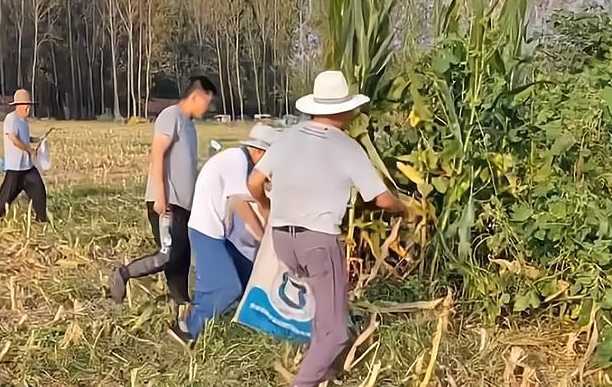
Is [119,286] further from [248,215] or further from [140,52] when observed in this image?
[140,52]

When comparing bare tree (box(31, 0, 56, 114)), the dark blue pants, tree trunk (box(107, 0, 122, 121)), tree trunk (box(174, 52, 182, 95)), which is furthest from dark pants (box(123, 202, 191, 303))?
bare tree (box(31, 0, 56, 114))

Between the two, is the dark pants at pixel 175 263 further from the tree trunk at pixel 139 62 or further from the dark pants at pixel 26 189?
the tree trunk at pixel 139 62

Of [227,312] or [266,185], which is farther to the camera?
[227,312]

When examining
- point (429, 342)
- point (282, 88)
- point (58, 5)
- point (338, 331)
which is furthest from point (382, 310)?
point (58, 5)

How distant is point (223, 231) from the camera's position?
408cm

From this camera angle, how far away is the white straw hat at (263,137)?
397 cm

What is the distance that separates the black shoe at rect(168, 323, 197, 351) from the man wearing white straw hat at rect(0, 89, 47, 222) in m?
3.17

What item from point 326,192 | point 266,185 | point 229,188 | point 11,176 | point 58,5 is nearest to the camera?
point 326,192

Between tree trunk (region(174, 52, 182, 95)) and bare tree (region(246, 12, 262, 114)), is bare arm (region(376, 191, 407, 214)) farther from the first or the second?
tree trunk (region(174, 52, 182, 95))

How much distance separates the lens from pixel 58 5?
857 cm

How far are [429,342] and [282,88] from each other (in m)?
3.86

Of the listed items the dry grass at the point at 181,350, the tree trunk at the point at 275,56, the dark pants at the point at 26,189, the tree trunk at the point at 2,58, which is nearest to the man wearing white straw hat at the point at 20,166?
the dark pants at the point at 26,189

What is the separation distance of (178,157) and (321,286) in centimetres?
148

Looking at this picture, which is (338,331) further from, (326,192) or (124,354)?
(124,354)
